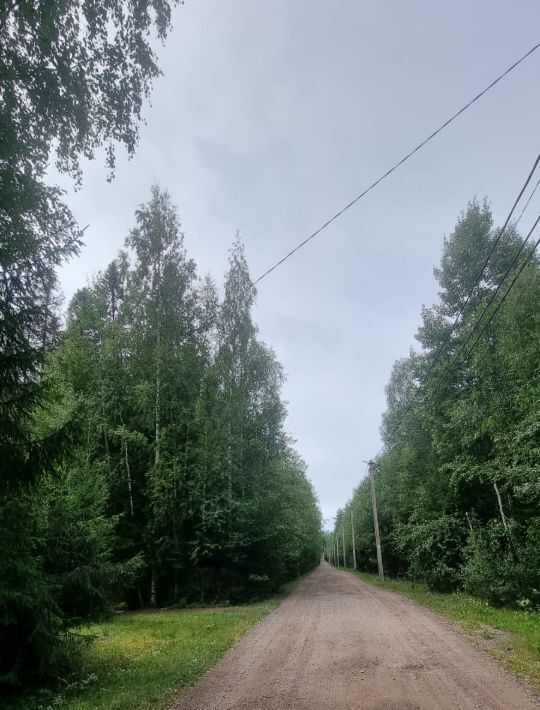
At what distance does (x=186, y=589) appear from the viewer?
16844 mm

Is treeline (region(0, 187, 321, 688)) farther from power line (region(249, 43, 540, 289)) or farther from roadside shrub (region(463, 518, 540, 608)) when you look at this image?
power line (region(249, 43, 540, 289))

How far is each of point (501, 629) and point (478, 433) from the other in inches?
221

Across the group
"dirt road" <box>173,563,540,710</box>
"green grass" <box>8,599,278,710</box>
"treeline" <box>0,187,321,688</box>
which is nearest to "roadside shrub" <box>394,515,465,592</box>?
"treeline" <box>0,187,321,688</box>

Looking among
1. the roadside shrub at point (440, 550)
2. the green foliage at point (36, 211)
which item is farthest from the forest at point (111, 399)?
the roadside shrub at point (440, 550)

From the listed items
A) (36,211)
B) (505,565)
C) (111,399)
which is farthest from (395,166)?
(111,399)

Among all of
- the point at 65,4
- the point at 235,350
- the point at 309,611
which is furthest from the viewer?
the point at 235,350

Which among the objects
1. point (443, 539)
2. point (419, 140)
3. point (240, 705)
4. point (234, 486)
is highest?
point (419, 140)

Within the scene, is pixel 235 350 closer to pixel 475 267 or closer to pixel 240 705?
pixel 475 267

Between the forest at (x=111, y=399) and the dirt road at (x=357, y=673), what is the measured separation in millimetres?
2454

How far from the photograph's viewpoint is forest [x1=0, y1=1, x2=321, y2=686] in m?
5.16

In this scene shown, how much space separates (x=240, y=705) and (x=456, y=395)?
1428cm

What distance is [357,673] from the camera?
6.42m

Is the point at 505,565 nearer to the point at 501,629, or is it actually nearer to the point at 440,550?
the point at 501,629

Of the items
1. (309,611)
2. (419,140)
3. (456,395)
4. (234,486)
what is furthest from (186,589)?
(419,140)
